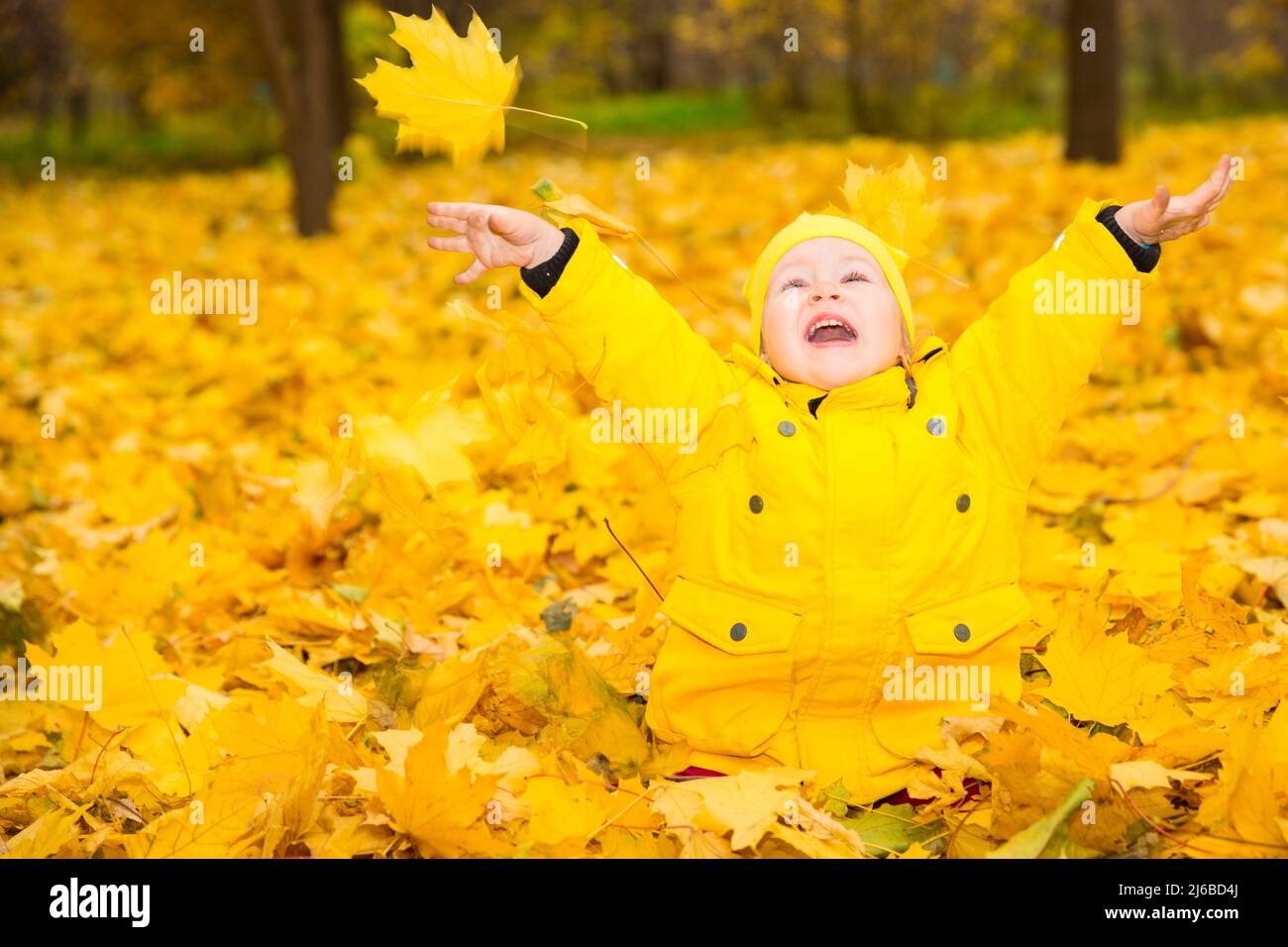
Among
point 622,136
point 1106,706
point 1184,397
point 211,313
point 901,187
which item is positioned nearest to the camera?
point 1106,706

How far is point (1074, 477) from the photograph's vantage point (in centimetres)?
344

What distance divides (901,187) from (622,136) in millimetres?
18764

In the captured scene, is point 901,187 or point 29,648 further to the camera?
point 901,187

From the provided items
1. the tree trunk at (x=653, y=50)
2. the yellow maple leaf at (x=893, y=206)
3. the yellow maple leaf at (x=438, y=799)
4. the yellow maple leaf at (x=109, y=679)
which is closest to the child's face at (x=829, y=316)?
the yellow maple leaf at (x=893, y=206)

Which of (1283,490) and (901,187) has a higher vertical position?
(901,187)

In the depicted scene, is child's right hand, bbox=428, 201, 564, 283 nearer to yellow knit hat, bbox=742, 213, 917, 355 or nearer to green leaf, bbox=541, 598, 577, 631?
yellow knit hat, bbox=742, 213, 917, 355

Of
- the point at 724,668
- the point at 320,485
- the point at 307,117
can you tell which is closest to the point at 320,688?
the point at 320,485

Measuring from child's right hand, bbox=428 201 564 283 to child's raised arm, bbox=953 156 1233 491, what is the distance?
2.34ft

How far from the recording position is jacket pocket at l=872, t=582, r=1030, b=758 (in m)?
2.07

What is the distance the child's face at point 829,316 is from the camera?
212cm

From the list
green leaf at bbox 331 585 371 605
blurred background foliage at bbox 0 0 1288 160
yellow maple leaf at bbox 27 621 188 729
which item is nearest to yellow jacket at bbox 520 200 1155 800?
yellow maple leaf at bbox 27 621 188 729

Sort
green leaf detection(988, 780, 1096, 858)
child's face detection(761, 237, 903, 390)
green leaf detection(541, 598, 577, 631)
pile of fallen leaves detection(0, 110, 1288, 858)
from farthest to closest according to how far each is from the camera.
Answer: green leaf detection(541, 598, 577, 631), child's face detection(761, 237, 903, 390), pile of fallen leaves detection(0, 110, 1288, 858), green leaf detection(988, 780, 1096, 858)
